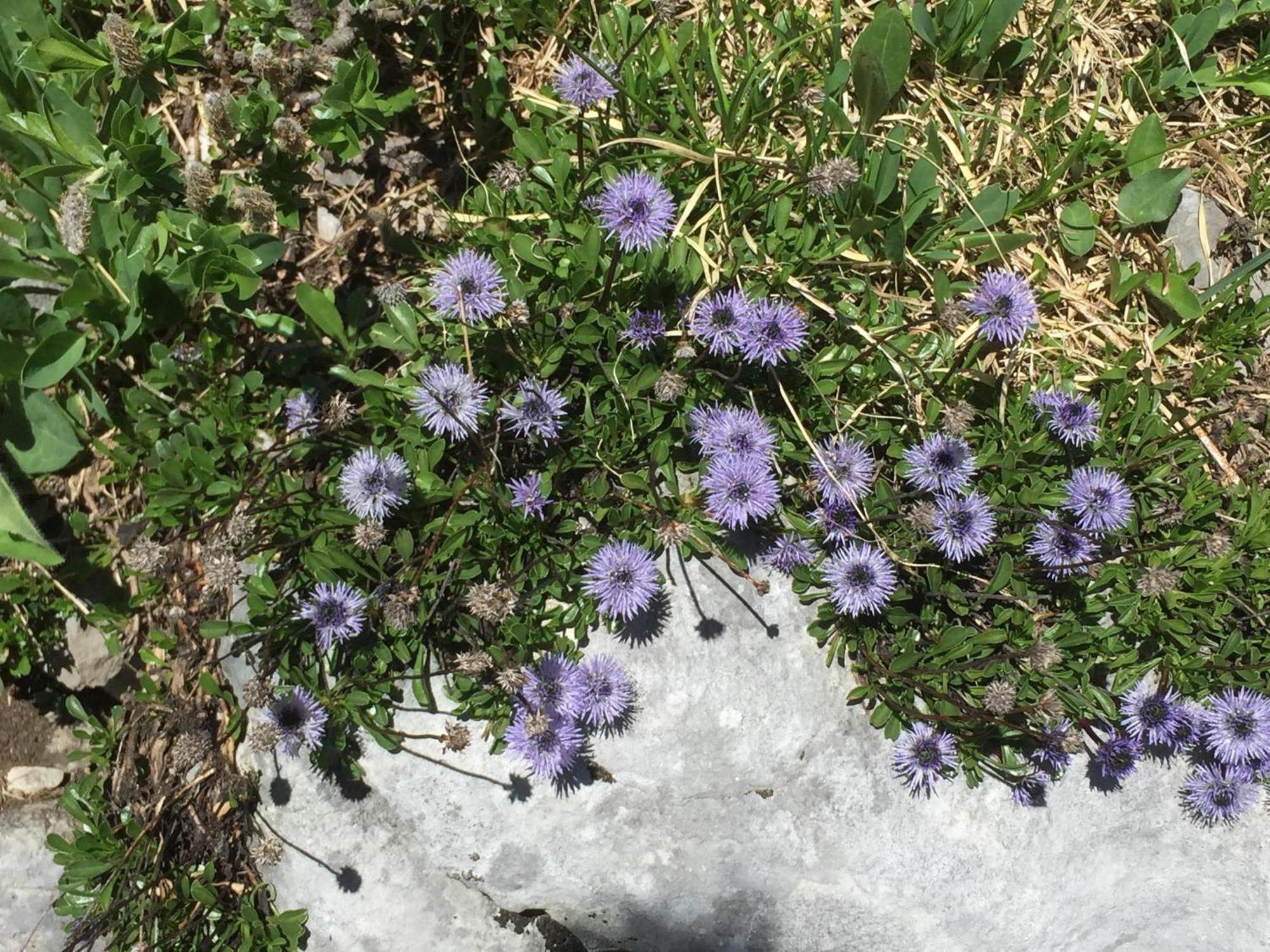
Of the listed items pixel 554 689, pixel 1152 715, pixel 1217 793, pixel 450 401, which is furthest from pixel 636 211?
pixel 1217 793

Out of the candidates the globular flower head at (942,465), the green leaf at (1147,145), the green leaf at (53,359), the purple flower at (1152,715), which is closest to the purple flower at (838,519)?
the globular flower head at (942,465)

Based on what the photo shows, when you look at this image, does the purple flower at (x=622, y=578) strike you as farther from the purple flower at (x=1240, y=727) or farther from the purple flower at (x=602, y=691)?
the purple flower at (x=1240, y=727)

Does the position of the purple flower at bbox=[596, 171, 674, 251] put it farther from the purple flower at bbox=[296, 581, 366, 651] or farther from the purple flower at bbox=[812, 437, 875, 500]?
the purple flower at bbox=[296, 581, 366, 651]

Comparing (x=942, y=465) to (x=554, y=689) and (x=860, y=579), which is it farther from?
(x=554, y=689)

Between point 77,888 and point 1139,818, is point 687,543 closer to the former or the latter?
point 1139,818

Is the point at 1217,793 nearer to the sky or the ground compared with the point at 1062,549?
nearer to the ground

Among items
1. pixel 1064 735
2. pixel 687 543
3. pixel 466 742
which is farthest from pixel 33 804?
pixel 1064 735
